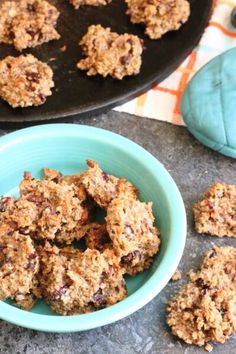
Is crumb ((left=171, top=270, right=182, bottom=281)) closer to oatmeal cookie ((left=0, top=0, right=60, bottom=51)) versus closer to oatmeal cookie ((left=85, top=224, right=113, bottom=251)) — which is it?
oatmeal cookie ((left=85, top=224, right=113, bottom=251))

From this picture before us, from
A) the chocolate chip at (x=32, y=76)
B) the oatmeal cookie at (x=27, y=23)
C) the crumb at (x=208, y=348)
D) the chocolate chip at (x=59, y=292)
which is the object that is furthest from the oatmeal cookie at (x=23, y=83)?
the crumb at (x=208, y=348)

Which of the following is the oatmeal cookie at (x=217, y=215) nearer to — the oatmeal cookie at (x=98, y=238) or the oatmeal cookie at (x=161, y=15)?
the oatmeal cookie at (x=98, y=238)

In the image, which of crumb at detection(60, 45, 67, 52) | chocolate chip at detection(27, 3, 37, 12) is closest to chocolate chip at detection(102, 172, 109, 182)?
crumb at detection(60, 45, 67, 52)

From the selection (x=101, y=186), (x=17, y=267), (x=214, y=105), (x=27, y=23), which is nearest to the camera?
(x=17, y=267)

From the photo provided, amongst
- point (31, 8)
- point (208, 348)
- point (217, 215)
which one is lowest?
point (208, 348)

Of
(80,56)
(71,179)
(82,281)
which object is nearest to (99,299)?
(82,281)

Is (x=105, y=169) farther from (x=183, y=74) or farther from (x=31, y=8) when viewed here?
(x=31, y=8)
